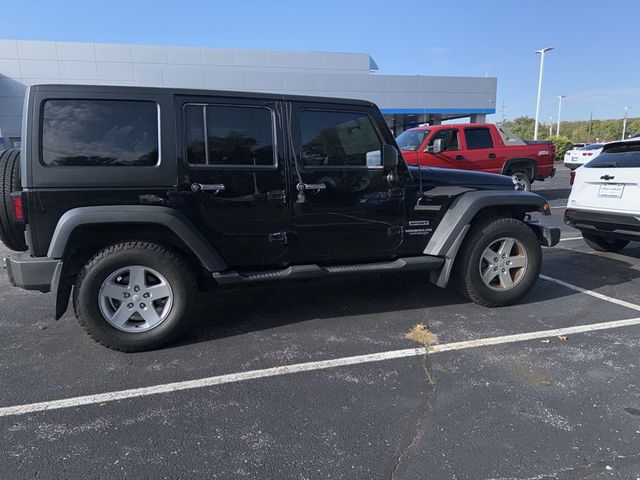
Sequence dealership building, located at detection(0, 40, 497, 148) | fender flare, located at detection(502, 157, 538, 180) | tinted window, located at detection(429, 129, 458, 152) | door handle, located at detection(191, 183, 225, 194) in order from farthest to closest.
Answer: dealership building, located at detection(0, 40, 497, 148), fender flare, located at detection(502, 157, 538, 180), tinted window, located at detection(429, 129, 458, 152), door handle, located at detection(191, 183, 225, 194)

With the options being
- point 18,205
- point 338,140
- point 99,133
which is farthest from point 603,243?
point 18,205

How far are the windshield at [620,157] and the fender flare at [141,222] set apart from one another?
214 inches

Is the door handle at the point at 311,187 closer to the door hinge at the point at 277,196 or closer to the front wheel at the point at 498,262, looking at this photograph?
the door hinge at the point at 277,196

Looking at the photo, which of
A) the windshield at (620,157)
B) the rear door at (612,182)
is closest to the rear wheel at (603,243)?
the rear door at (612,182)

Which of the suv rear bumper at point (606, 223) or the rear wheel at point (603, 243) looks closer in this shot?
the suv rear bumper at point (606, 223)

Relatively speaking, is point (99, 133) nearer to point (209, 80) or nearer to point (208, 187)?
point (208, 187)

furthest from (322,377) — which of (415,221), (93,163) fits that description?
(93,163)

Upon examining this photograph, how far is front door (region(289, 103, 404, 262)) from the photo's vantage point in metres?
3.96

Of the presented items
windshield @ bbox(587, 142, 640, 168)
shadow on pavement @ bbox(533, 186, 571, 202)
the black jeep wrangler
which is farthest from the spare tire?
shadow on pavement @ bbox(533, 186, 571, 202)

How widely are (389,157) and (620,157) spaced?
3984mm

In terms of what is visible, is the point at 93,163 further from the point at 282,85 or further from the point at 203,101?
the point at 282,85

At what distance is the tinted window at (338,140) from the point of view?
3998 millimetres

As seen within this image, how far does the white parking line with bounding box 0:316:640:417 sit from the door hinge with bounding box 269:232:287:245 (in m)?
1.09

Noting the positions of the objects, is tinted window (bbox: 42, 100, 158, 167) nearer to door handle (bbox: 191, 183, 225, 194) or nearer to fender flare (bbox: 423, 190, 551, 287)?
door handle (bbox: 191, 183, 225, 194)
